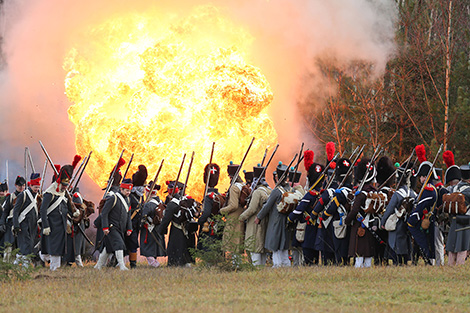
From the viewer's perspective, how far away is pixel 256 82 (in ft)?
58.4

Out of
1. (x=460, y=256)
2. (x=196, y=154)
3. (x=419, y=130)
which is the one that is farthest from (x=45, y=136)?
(x=460, y=256)

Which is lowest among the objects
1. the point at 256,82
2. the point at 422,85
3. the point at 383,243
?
the point at 383,243

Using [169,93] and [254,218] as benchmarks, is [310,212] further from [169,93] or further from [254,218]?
[169,93]

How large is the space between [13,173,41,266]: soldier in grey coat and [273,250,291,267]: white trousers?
4.53m

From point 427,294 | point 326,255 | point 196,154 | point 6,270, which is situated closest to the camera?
point 427,294

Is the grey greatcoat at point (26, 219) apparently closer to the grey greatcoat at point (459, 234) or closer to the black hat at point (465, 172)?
the grey greatcoat at point (459, 234)

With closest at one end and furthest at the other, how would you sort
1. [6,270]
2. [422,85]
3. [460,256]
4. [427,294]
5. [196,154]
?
[427,294], [6,270], [460,256], [196,154], [422,85]

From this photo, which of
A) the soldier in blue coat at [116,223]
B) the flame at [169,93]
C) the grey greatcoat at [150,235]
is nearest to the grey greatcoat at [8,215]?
the soldier in blue coat at [116,223]

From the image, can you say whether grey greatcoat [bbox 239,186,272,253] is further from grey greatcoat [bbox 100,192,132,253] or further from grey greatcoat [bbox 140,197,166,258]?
grey greatcoat [bbox 100,192,132,253]

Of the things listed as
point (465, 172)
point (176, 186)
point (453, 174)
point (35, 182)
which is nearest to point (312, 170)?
point (453, 174)

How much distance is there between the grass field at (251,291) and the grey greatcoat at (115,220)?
4.34 feet

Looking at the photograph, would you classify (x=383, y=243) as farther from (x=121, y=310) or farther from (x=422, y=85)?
(x=422, y=85)

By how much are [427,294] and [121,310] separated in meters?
3.69

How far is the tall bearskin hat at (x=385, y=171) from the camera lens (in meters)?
13.7
